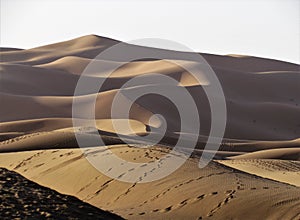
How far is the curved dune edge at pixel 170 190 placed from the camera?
8.37 m

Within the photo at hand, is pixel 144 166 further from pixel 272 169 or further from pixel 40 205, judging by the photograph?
pixel 272 169

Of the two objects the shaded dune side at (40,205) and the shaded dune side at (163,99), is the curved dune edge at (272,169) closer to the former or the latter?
the shaded dune side at (163,99)

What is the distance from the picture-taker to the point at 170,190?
31.3 ft

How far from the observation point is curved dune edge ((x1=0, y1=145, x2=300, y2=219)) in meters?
8.37

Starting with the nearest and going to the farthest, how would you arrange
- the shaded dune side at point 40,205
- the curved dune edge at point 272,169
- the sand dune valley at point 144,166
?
the shaded dune side at point 40,205, the sand dune valley at point 144,166, the curved dune edge at point 272,169

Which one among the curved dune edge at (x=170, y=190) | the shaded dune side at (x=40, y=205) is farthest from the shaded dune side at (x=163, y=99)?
the shaded dune side at (x=40, y=205)

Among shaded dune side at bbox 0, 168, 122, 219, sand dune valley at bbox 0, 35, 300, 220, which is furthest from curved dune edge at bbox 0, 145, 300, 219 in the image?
shaded dune side at bbox 0, 168, 122, 219

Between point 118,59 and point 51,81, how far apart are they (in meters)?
22.9

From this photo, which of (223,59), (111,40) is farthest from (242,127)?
(111,40)

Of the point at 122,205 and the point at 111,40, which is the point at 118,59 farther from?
the point at 122,205

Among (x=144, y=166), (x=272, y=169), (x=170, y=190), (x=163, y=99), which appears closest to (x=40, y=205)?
(x=170, y=190)

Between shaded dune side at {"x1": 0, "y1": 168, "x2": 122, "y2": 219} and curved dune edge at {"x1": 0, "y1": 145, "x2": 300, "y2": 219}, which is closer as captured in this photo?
shaded dune side at {"x1": 0, "y1": 168, "x2": 122, "y2": 219}

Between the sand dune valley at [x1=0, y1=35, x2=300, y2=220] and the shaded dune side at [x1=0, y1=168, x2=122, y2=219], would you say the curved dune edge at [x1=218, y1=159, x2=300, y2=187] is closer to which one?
the sand dune valley at [x1=0, y1=35, x2=300, y2=220]

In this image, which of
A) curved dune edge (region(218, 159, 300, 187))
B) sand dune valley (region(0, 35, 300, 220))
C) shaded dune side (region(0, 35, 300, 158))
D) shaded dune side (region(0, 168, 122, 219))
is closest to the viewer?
shaded dune side (region(0, 168, 122, 219))
